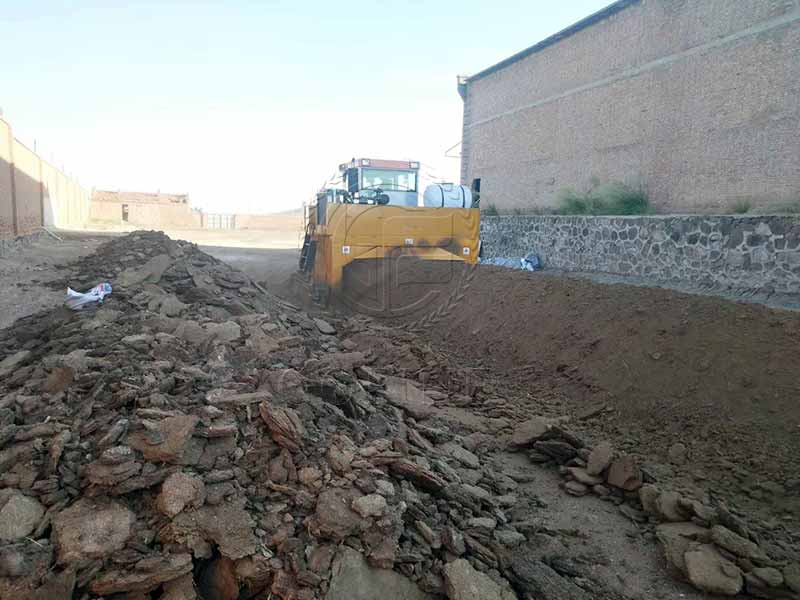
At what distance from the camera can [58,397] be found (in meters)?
3.89

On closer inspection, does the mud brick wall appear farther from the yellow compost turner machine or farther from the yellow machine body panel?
the yellow machine body panel

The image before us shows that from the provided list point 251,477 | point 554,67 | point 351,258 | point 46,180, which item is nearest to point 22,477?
point 251,477

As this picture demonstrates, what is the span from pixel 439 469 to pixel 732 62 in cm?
1249

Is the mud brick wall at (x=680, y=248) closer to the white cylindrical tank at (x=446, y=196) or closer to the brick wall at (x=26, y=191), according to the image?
the white cylindrical tank at (x=446, y=196)

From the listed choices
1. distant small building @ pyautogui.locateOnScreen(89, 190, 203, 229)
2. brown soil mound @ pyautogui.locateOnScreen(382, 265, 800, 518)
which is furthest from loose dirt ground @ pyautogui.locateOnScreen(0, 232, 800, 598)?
distant small building @ pyautogui.locateOnScreen(89, 190, 203, 229)

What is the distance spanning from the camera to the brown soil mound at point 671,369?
432 centimetres

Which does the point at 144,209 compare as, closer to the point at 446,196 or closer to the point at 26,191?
the point at 26,191

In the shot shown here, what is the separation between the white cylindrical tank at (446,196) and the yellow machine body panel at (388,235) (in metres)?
0.81

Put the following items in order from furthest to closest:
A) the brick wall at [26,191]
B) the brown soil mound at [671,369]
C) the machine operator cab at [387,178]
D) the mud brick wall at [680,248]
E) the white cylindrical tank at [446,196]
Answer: the brick wall at [26,191] < the machine operator cab at [387,178] < the white cylindrical tank at [446,196] < the mud brick wall at [680,248] < the brown soil mound at [671,369]

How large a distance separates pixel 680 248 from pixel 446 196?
4.98 m

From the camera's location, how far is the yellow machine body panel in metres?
10.5

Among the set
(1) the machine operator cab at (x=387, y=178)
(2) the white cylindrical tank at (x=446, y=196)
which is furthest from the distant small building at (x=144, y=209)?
(2) the white cylindrical tank at (x=446, y=196)

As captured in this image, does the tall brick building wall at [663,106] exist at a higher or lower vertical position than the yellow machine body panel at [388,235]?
higher

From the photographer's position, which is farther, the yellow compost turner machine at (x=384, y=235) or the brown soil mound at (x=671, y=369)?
the yellow compost turner machine at (x=384, y=235)
